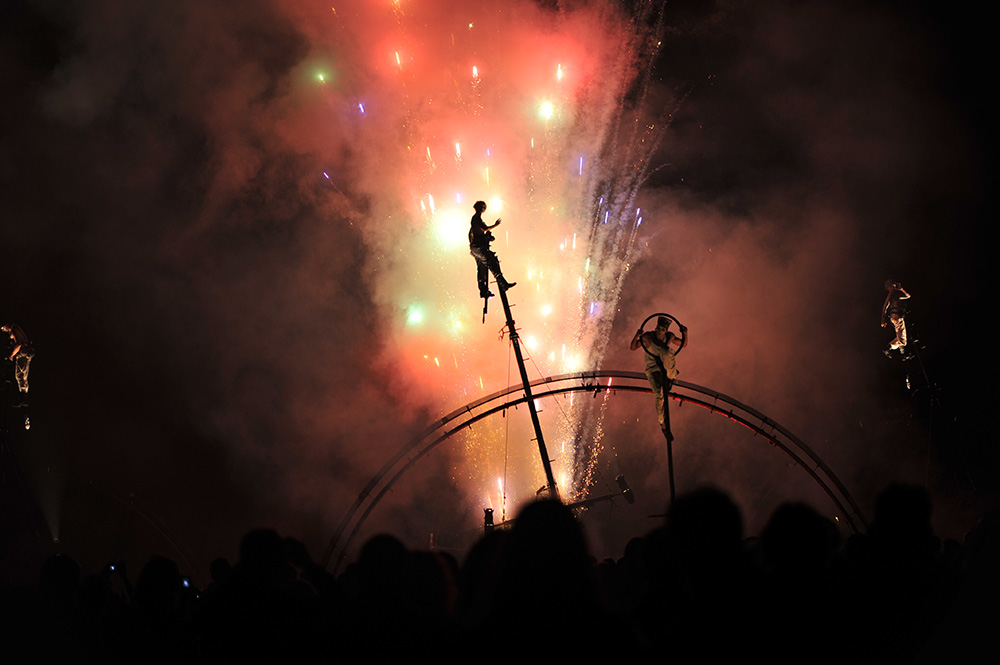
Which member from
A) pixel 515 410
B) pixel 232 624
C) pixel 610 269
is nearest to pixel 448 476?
pixel 515 410

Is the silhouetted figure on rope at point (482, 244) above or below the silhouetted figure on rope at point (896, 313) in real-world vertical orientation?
above

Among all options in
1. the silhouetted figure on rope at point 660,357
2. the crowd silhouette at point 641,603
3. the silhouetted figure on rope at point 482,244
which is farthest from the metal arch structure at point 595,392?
the crowd silhouette at point 641,603

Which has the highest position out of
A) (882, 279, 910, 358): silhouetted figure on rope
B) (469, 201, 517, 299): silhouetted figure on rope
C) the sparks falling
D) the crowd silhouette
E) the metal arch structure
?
the sparks falling

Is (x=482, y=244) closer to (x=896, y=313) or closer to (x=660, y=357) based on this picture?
(x=660, y=357)

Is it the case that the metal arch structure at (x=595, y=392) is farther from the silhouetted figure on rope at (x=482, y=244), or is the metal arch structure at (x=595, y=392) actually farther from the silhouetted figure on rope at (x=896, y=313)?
the silhouetted figure on rope at (x=896, y=313)

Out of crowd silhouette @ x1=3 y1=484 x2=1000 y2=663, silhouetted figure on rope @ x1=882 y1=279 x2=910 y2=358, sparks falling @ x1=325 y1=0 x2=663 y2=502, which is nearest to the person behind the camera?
crowd silhouette @ x1=3 y1=484 x2=1000 y2=663

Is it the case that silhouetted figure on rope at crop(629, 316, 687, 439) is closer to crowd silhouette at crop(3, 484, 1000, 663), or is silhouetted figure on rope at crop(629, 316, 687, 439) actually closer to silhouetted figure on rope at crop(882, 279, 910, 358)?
silhouetted figure on rope at crop(882, 279, 910, 358)

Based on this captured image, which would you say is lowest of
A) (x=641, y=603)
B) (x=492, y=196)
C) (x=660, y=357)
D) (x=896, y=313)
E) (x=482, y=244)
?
(x=641, y=603)

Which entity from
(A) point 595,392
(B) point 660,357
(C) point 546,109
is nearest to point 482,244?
(B) point 660,357

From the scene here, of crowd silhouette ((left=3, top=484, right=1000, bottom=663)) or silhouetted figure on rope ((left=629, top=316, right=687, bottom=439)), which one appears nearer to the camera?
crowd silhouette ((left=3, top=484, right=1000, bottom=663))

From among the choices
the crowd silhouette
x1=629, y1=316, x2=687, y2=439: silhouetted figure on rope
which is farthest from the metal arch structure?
the crowd silhouette

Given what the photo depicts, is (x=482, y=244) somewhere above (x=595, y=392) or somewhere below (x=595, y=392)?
above

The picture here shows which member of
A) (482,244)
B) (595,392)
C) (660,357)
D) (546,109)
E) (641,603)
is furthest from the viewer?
(546,109)

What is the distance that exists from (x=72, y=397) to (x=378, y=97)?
37.5 feet
